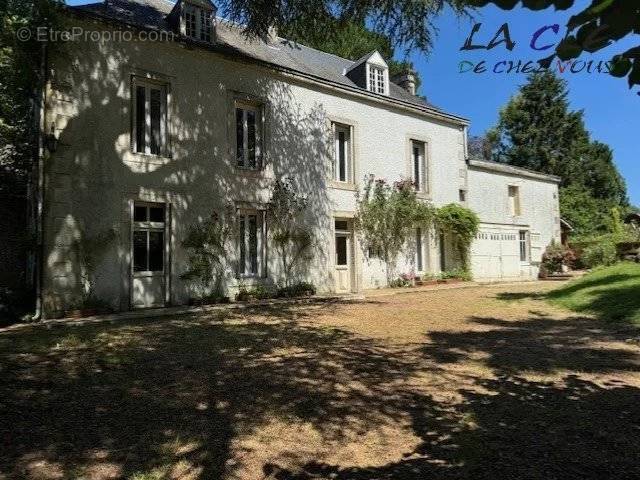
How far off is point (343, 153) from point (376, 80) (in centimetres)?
319

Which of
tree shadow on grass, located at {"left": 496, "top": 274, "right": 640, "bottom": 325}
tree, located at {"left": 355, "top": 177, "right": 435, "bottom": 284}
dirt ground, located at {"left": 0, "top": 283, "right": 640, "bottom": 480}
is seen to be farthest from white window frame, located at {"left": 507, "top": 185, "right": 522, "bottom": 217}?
dirt ground, located at {"left": 0, "top": 283, "right": 640, "bottom": 480}

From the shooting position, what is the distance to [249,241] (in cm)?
1280

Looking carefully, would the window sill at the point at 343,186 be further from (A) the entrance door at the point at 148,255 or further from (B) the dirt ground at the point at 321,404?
(B) the dirt ground at the point at 321,404

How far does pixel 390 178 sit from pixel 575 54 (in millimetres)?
14564

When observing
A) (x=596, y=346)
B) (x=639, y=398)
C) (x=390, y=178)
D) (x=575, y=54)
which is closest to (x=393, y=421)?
(x=639, y=398)

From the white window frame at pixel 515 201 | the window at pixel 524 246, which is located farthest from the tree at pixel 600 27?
the window at pixel 524 246

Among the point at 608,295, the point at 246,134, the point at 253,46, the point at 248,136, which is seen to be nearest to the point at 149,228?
the point at 246,134

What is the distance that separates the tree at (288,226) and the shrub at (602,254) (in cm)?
1144

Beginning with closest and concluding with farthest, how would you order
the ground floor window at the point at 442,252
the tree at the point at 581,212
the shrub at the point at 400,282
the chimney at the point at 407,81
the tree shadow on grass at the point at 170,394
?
the tree shadow on grass at the point at 170,394, the shrub at the point at 400,282, the ground floor window at the point at 442,252, the chimney at the point at 407,81, the tree at the point at 581,212

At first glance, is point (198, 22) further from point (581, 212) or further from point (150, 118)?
point (581, 212)

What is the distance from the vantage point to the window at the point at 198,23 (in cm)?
1234

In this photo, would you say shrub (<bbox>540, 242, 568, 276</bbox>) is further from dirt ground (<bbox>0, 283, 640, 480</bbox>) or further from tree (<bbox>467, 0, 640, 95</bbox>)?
tree (<bbox>467, 0, 640, 95</bbox>)

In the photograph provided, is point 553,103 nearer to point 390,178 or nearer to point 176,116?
point 390,178

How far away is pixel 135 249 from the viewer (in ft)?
35.7
